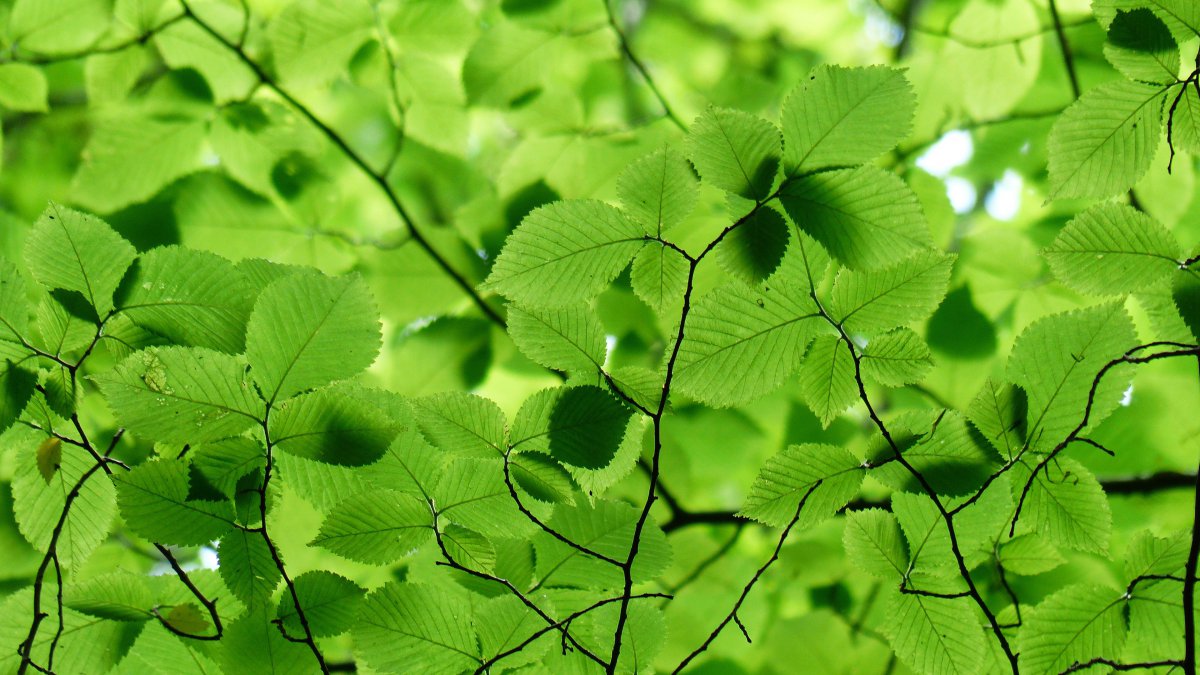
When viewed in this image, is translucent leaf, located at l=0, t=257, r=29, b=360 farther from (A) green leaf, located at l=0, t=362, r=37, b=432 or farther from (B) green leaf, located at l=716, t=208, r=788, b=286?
(B) green leaf, located at l=716, t=208, r=788, b=286

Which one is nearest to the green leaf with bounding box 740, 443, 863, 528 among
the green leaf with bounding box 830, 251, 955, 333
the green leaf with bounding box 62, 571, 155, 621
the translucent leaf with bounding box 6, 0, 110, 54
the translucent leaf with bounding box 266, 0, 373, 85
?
the green leaf with bounding box 830, 251, 955, 333

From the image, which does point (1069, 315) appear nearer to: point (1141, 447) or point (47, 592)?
point (1141, 447)

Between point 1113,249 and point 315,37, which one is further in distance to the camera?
point 315,37

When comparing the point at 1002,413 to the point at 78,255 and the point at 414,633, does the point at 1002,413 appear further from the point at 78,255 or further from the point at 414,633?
the point at 78,255

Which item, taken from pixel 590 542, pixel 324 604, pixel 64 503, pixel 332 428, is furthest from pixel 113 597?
pixel 590 542

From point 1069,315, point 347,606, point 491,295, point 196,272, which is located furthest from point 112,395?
point 491,295

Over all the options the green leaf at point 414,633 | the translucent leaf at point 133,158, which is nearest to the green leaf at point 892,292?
the green leaf at point 414,633
